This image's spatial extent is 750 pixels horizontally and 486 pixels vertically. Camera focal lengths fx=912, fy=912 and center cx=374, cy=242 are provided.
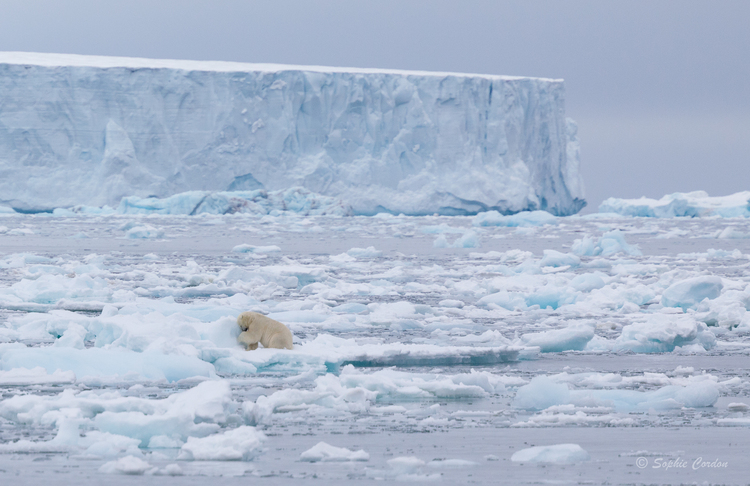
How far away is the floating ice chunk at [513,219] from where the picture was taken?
22.1 metres

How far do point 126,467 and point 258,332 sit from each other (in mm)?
1706

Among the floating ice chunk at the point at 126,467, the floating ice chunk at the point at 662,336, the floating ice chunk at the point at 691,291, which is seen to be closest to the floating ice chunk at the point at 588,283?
the floating ice chunk at the point at 691,291

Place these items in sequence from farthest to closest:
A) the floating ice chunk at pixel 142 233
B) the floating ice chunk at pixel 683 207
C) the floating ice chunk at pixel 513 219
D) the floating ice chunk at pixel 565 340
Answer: the floating ice chunk at pixel 683 207 < the floating ice chunk at pixel 513 219 < the floating ice chunk at pixel 142 233 < the floating ice chunk at pixel 565 340

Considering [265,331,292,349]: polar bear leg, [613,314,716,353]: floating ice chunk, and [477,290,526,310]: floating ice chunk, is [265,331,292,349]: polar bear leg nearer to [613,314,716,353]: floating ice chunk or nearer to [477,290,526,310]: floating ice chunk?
[613,314,716,353]: floating ice chunk

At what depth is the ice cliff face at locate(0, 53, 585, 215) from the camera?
23.2 m

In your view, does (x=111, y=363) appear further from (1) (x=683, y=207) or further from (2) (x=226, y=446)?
(1) (x=683, y=207)

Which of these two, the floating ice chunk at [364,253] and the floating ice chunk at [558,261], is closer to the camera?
the floating ice chunk at [558,261]

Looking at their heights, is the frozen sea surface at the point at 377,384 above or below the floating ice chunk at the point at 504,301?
below

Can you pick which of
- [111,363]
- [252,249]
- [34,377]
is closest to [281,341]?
[111,363]

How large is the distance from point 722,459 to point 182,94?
23248 mm

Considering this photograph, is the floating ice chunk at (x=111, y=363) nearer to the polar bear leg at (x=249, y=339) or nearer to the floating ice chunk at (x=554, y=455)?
the polar bear leg at (x=249, y=339)

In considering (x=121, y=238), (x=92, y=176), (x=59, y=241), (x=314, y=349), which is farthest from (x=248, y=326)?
(x=92, y=176)

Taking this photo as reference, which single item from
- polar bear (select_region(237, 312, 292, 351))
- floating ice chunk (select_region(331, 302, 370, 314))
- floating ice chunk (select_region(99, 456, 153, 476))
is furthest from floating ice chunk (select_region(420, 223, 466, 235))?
floating ice chunk (select_region(99, 456, 153, 476))

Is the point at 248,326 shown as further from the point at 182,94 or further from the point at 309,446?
the point at 182,94
